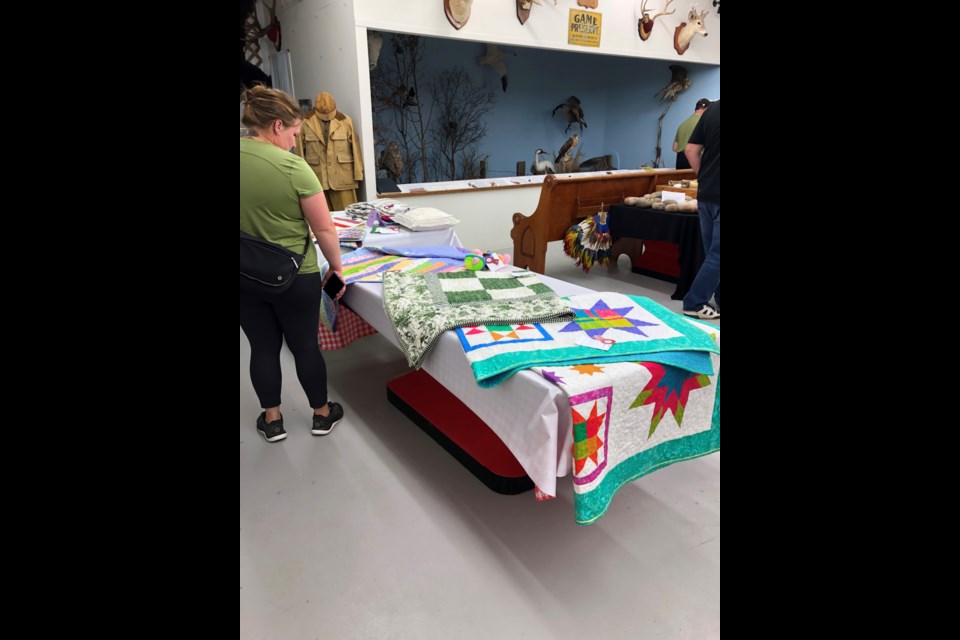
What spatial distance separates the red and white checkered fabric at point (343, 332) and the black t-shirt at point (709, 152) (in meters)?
2.43

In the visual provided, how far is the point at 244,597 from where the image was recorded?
60.3 inches

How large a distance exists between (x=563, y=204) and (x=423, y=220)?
5.76 ft

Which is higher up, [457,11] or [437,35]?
[457,11]

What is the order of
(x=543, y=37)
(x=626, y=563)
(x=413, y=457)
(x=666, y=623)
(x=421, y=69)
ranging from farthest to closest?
(x=421, y=69)
(x=543, y=37)
(x=413, y=457)
(x=626, y=563)
(x=666, y=623)

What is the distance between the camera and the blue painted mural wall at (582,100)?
809cm

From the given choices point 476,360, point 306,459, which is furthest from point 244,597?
point 476,360

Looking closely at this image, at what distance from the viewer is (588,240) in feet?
15.0

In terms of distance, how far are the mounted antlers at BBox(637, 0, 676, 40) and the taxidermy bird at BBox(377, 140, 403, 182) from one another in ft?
10.6

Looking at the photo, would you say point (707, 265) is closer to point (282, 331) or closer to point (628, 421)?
point (628, 421)

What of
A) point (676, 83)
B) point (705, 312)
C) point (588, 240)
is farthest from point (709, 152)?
point (676, 83)

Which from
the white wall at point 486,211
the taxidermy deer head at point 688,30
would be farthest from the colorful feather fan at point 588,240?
the taxidermy deer head at point 688,30

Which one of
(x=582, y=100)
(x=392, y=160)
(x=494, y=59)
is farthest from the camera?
(x=582, y=100)

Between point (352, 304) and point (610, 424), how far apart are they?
140cm
